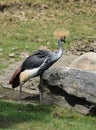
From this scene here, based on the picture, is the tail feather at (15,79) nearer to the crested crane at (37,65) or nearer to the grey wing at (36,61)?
the crested crane at (37,65)

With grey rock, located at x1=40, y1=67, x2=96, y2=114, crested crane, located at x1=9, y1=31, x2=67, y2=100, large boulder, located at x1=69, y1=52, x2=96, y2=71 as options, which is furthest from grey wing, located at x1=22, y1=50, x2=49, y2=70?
large boulder, located at x1=69, y1=52, x2=96, y2=71

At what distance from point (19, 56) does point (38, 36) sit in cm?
252

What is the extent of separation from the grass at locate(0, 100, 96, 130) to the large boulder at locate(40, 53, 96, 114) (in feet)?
0.80

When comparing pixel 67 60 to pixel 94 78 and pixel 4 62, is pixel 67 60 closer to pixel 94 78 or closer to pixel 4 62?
pixel 4 62

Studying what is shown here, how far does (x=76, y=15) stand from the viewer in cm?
2166

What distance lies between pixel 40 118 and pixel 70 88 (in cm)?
145

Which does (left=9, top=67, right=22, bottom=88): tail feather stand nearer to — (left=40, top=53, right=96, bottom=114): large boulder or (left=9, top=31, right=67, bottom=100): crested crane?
(left=9, top=31, right=67, bottom=100): crested crane

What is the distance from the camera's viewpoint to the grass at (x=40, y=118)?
9602 millimetres

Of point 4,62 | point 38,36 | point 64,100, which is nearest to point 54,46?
point 38,36

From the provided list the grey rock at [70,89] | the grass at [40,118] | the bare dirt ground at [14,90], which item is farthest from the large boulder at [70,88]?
the bare dirt ground at [14,90]

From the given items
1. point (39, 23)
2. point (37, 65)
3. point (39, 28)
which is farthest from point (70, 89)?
point (39, 23)

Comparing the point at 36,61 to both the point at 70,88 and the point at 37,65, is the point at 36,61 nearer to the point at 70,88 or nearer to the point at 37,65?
the point at 37,65

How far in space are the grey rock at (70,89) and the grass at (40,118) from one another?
241 millimetres

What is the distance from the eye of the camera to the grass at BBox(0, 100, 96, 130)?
9.60 metres
